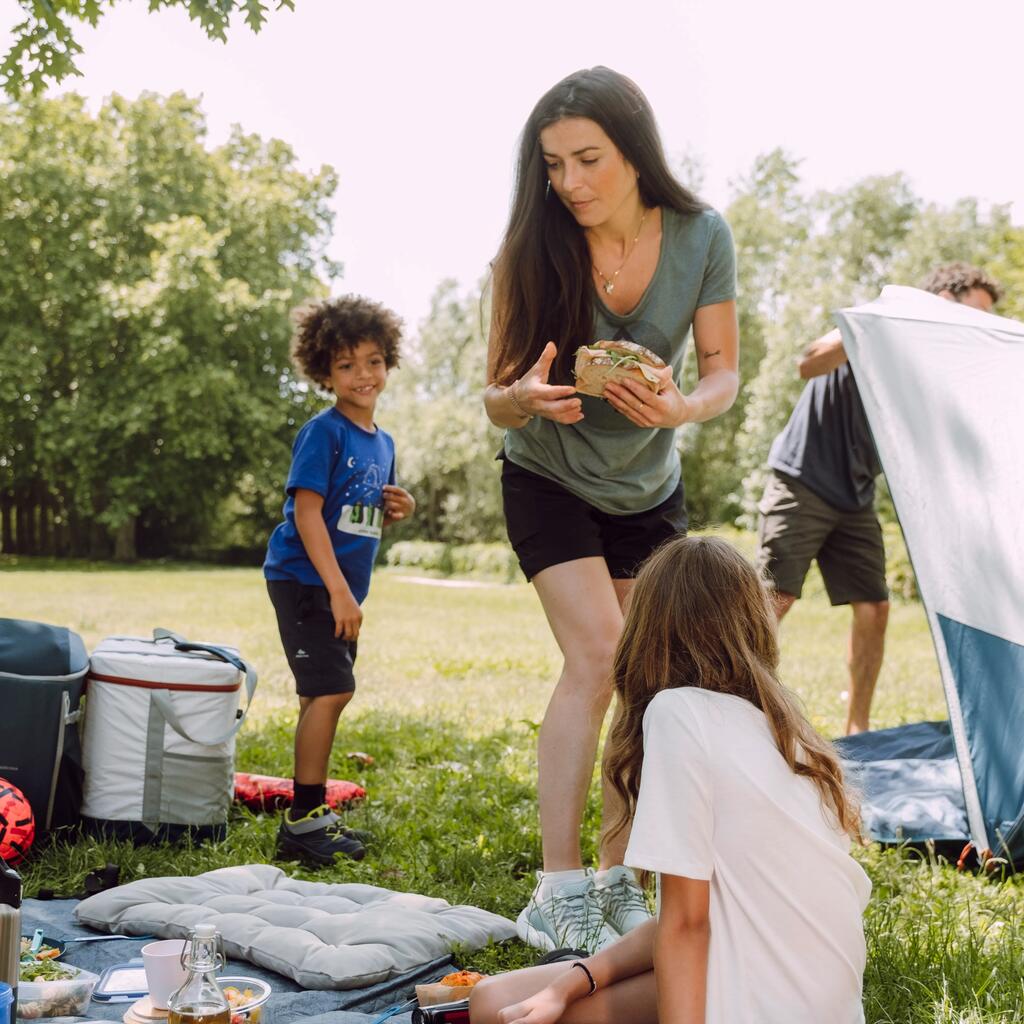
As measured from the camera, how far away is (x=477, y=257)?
3303 cm

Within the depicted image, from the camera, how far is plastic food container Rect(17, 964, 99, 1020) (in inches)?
87.0

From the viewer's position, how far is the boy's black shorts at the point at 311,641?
11.8ft

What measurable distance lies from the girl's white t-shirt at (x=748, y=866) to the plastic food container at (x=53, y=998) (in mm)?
1270

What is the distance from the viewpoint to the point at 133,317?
24.8 meters

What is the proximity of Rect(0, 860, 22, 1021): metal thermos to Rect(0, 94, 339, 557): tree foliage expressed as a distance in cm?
2305

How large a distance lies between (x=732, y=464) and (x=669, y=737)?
26714mm

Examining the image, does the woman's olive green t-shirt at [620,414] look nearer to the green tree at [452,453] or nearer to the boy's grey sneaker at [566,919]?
the boy's grey sneaker at [566,919]

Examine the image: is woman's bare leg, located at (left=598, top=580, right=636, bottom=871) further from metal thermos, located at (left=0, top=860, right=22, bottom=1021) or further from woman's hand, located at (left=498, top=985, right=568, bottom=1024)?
metal thermos, located at (left=0, top=860, right=22, bottom=1021)

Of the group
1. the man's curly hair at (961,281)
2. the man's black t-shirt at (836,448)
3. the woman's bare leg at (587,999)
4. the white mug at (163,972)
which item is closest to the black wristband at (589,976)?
the woman's bare leg at (587,999)

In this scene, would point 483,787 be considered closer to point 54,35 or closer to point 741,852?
point 741,852

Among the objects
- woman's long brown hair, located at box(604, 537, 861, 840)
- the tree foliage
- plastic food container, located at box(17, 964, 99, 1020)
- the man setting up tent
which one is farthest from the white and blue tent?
the tree foliage

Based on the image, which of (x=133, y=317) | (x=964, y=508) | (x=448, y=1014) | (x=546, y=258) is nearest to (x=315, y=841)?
(x=448, y=1014)

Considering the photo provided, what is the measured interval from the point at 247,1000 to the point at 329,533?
181cm

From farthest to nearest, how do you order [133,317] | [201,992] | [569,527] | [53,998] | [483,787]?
[133,317] < [483,787] < [569,527] < [53,998] < [201,992]
